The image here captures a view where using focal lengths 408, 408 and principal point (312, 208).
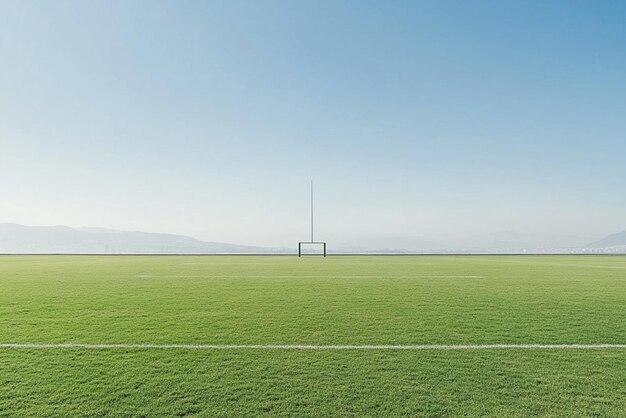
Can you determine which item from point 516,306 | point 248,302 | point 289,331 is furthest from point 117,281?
point 516,306

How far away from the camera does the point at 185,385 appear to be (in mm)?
2936

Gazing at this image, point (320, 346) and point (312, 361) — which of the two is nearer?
point (312, 361)

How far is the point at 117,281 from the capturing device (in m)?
9.80

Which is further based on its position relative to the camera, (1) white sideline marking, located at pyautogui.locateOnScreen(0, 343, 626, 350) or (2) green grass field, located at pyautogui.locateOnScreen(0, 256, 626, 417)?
(1) white sideline marking, located at pyautogui.locateOnScreen(0, 343, 626, 350)

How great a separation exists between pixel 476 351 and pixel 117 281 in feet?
28.4

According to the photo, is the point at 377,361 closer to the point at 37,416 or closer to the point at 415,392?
the point at 415,392

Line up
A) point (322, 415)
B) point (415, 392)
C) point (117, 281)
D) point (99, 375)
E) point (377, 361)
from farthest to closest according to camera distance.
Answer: point (117, 281) < point (377, 361) < point (99, 375) < point (415, 392) < point (322, 415)

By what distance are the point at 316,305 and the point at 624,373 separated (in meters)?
3.81

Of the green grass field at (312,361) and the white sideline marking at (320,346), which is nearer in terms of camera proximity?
the green grass field at (312,361)

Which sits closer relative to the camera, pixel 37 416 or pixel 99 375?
pixel 37 416

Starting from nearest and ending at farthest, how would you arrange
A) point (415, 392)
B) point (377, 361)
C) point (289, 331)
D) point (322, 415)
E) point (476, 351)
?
point (322, 415), point (415, 392), point (377, 361), point (476, 351), point (289, 331)

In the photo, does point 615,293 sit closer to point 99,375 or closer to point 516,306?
point 516,306

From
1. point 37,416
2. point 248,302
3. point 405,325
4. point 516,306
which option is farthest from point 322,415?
point 516,306

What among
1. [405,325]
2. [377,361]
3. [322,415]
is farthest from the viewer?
[405,325]
